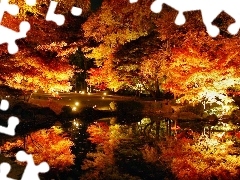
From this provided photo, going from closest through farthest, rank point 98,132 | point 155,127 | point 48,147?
point 48,147 → point 98,132 → point 155,127

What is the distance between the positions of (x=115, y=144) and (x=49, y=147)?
280 centimetres

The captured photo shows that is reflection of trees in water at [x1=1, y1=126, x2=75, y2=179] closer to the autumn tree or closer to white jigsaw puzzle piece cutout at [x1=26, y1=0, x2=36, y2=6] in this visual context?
the autumn tree

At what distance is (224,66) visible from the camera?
24234mm

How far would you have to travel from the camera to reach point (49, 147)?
1862cm

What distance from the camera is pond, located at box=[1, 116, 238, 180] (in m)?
14.8

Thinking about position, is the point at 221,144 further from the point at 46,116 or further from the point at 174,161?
the point at 46,116

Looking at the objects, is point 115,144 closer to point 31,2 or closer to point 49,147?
point 49,147

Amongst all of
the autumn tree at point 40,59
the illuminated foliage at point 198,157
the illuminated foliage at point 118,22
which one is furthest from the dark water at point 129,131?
the illuminated foliage at point 118,22

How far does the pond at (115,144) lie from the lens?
581 inches

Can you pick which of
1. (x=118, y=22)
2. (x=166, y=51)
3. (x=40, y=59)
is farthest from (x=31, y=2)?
(x=166, y=51)

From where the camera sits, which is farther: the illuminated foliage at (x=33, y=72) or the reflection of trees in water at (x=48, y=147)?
the illuminated foliage at (x=33, y=72)

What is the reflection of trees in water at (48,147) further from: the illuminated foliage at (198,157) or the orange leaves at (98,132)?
the illuminated foliage at (198,157)

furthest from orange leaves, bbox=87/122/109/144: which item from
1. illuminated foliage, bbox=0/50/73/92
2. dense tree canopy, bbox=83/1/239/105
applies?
dense tree canopy, bbox=83/1/239/105

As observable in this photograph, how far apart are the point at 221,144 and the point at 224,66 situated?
20.5 ft
